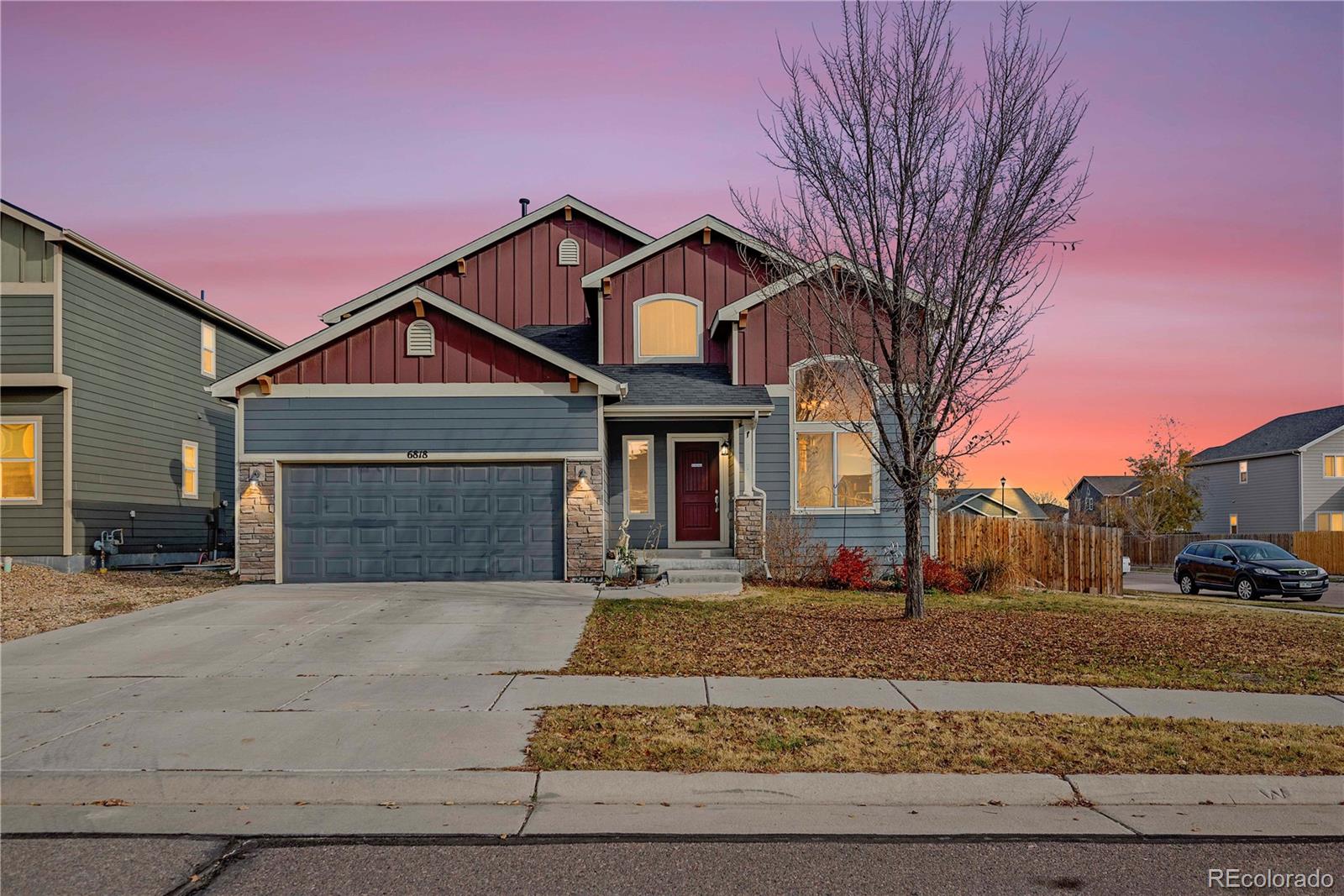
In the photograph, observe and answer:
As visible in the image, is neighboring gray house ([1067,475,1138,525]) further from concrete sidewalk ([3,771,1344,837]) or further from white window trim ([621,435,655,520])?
concrete sidewalk ([3,771,1344,837])

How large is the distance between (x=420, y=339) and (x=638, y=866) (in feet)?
45.3

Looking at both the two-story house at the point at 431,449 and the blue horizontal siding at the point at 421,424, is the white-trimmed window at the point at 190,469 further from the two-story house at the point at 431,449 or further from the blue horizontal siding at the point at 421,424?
the blue horizontal siding at the point at 421,424

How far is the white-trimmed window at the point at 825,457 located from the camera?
65.0 feet

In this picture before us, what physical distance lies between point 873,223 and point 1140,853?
9181mm

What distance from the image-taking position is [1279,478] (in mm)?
44312

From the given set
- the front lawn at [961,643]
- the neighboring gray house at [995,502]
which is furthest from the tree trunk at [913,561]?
the neighboring gray house at [995,502]

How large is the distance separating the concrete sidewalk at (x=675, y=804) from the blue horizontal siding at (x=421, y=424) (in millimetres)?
11084

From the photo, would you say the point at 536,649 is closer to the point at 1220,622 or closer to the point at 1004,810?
the point at 1004,810

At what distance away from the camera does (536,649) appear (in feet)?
36.0

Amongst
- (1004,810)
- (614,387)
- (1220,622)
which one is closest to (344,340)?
(614,387)

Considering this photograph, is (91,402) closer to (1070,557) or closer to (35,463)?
(35,463)

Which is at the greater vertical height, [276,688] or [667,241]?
[667,241]

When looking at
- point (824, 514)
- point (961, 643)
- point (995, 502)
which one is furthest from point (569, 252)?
point (995, 502)

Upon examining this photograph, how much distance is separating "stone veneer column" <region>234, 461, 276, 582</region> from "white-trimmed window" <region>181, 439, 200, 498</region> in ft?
28.2
